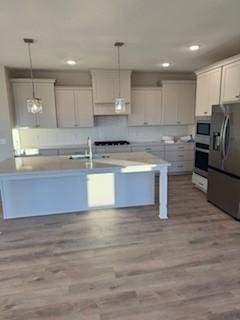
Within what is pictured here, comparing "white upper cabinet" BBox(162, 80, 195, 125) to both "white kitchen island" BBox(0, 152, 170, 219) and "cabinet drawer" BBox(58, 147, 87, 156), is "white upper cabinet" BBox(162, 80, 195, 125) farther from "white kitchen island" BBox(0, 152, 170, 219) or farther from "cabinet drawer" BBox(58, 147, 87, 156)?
"white kitchen island" BBox(0, 152, 170, 219)

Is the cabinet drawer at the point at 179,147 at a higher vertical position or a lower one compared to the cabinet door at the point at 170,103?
lower

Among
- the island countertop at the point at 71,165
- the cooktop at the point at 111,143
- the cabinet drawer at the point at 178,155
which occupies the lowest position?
the cabinet drawer at the point at 178,155

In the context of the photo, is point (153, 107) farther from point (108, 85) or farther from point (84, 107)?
point (84, 107)

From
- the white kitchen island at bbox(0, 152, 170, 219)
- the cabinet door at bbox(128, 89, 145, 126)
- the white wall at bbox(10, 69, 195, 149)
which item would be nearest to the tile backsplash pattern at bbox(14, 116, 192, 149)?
the white wall at bbox(10, 69, 195, 149)

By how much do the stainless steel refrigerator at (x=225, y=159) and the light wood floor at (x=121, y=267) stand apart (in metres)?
0.29

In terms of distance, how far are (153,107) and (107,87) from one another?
1.30 metres

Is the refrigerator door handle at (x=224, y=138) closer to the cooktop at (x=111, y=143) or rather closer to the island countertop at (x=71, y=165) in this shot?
the island countertop at (x=71, y=165)

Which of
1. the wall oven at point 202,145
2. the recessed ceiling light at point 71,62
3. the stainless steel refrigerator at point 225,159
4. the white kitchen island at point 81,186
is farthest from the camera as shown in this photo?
the recessed ceiling light at point 71,62

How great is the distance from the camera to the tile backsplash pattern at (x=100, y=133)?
18.9 feet

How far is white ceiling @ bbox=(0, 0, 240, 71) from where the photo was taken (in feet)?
7.62

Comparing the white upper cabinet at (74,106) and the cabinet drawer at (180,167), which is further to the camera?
the cabinet drawer at (180,167)

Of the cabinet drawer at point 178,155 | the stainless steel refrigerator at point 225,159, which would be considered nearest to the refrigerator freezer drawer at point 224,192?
the stainless steel refrigerator at point 225,159

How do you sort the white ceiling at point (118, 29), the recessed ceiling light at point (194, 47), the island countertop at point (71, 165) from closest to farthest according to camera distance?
the white ceiling at point (118, 29), the island countertop at point (71, 165), the recessed ceiling light at point (194, 47)

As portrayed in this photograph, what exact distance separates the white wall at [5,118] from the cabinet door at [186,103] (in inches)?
159
